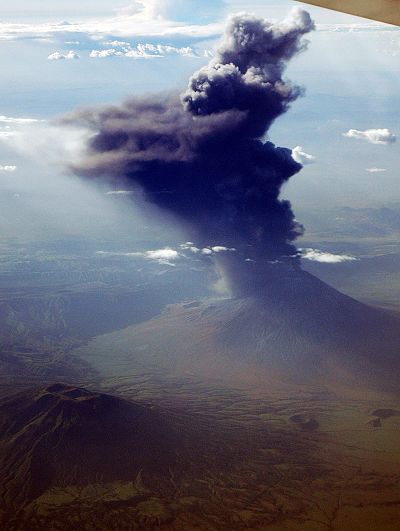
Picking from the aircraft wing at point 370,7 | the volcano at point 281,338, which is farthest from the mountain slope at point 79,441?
the aircraft wing at point 370,7

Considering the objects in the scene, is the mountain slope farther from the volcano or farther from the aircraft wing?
the aircraft wing

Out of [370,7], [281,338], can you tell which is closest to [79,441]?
[281,338]

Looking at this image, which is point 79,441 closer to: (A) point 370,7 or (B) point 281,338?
(B) point 281,338

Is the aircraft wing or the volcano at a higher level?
the aircraft wing

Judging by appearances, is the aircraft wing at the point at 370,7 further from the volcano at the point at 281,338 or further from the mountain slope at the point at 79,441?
the volcano at the point at 281,338

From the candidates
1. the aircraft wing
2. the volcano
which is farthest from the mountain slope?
the aircraft wing
